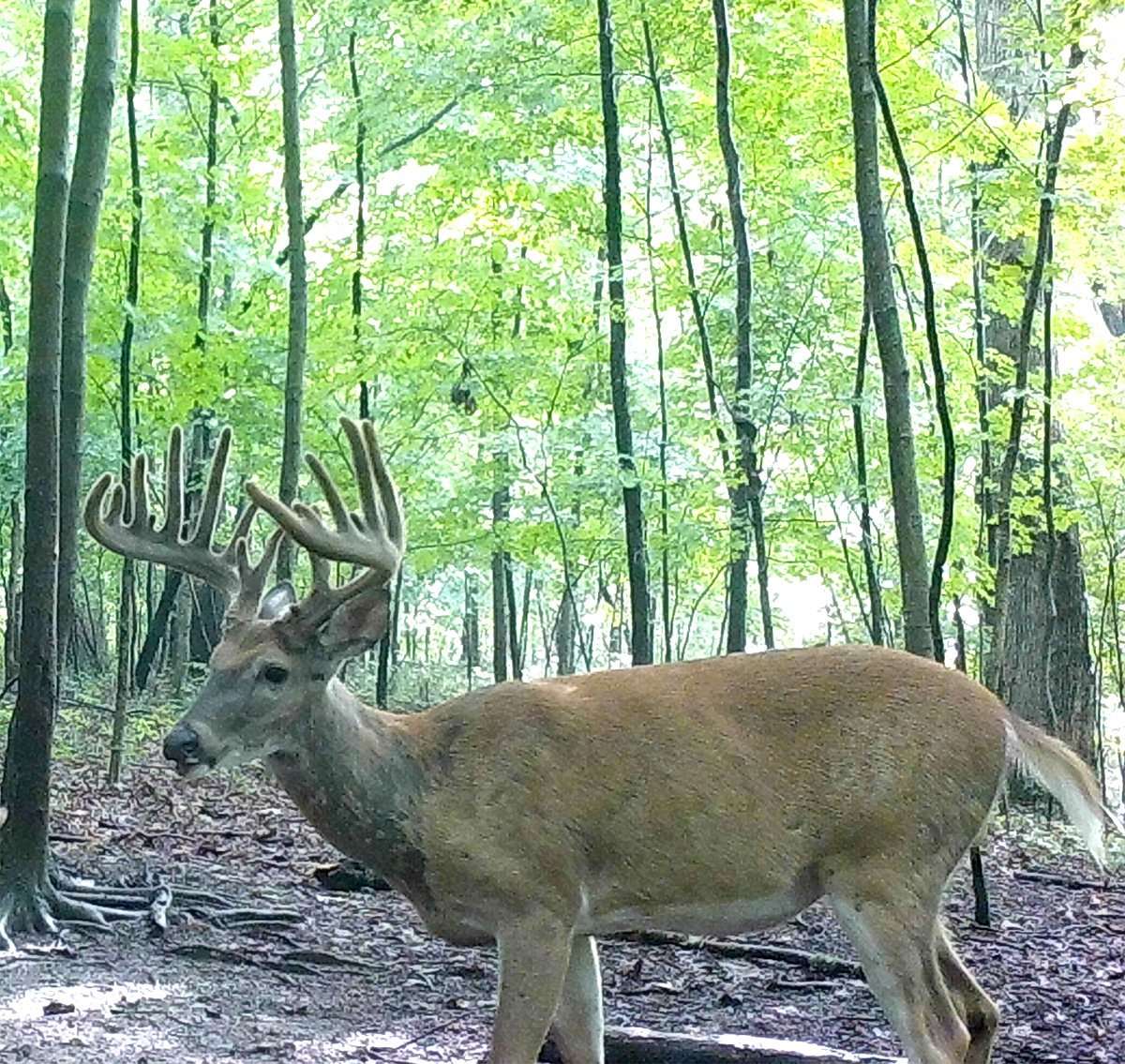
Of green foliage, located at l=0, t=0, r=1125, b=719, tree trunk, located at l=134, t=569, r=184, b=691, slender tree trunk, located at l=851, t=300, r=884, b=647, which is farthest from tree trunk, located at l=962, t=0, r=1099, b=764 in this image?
tree trunk, located at l=134, t=569, r=184, b=691

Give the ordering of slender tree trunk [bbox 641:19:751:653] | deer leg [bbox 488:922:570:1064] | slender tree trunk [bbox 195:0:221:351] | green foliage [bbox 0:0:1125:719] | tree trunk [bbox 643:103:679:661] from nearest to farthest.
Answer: deer leg [bbox 488:922:570:1064], slender tree trunk [bbox 641:19:751:653], green foliage [bbox 0:0:1125:719], tree trunk [bbox 643:103:679:661], slender tree trunk [bbox 195:0:221:351]

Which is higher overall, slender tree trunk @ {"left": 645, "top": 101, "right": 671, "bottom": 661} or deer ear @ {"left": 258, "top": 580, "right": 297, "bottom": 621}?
slender tree trunk @ {"left": 645, "top": 101, "right": 671, "bottom": 661}

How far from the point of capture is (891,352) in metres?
Answer: 6.55

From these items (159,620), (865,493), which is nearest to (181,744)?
(865,493)

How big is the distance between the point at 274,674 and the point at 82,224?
4576mm

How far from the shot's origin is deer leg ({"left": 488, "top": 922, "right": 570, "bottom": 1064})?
164 inches

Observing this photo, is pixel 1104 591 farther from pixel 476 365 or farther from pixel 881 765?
pixel 881 765

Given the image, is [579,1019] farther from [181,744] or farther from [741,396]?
[741,396]

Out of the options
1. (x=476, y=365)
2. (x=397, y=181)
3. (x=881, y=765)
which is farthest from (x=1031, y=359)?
(x=881, y=765)

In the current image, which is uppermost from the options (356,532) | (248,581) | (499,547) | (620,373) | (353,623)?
(620,373)

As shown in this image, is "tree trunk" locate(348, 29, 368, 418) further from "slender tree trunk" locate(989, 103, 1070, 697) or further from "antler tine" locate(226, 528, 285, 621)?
"antler tine" locate(226, 528, 285, 621)

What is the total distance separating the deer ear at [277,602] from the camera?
4745mm

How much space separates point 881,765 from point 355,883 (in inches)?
157

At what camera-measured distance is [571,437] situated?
41.4 ft
